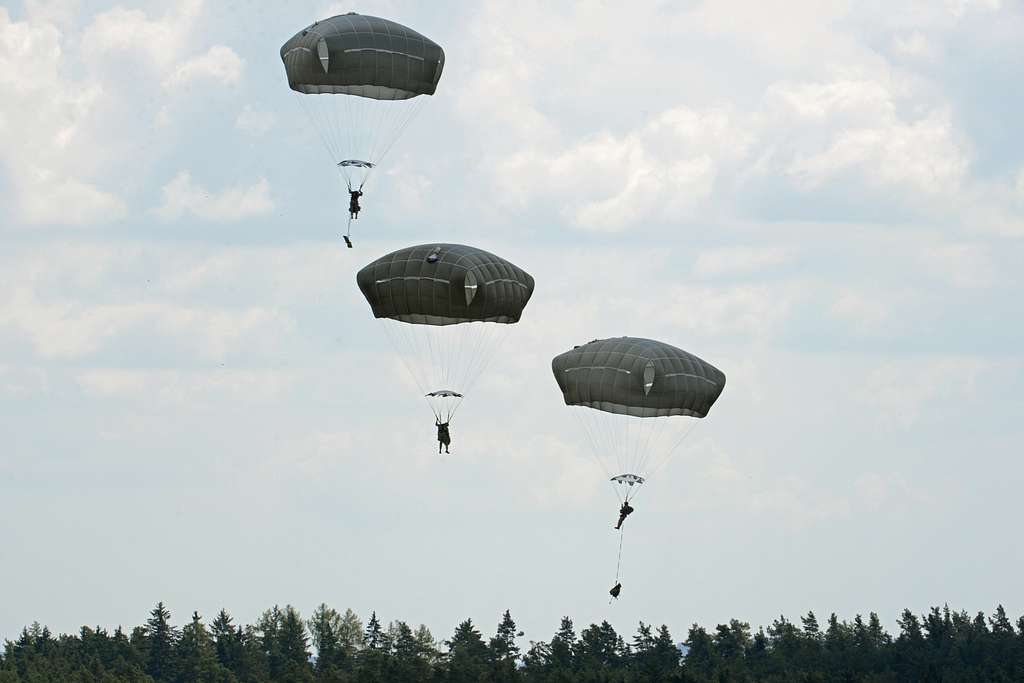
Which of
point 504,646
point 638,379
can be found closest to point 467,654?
point 504,646

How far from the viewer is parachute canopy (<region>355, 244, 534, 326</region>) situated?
7281 centimetres

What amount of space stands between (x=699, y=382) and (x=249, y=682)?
8395cm

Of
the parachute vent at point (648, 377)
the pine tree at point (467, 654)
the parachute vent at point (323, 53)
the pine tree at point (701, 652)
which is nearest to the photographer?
the parachute vent at point (648, 377)

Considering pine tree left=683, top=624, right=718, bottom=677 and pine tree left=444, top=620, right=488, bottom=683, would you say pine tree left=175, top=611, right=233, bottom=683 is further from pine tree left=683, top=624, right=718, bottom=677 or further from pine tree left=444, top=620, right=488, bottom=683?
pine tree left=683, top=624, right=718, bottom=677

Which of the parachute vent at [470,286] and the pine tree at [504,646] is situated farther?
the pine tree at [504,646]

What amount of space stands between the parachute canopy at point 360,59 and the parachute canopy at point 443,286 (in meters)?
6.84

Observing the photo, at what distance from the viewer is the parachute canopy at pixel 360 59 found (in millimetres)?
74438

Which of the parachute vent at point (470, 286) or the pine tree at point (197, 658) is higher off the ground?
the pine tree at point (197, 658)

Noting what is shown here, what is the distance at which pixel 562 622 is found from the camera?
15125 cm

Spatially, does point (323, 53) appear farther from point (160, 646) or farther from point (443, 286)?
point (160, 646)

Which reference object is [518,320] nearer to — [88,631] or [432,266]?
[432,266]

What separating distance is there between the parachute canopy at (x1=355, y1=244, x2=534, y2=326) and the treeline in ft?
196

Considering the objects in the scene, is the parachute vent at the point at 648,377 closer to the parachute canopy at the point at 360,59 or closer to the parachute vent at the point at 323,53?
the parachute canopy at the point at 360,59

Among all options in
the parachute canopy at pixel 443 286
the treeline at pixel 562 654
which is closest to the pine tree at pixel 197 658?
the treeline at pixel 562 654
